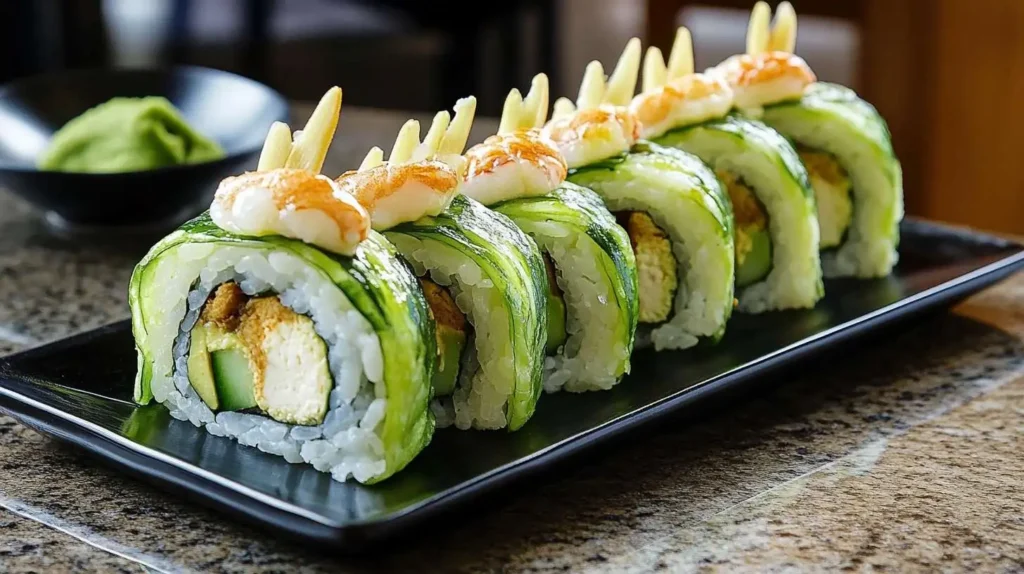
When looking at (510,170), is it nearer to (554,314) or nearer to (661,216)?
(554,314)

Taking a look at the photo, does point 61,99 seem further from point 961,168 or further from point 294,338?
point 961,168

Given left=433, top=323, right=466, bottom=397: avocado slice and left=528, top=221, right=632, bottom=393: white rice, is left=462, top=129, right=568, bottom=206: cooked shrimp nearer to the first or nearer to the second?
left=528, top=221, right=632, bottom=393: white rice

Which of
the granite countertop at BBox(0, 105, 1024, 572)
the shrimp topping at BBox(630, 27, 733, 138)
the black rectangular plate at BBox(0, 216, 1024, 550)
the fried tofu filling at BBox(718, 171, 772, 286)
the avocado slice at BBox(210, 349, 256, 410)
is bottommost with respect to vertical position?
the granite countertop at BBox(0, 105, 1024, 572)

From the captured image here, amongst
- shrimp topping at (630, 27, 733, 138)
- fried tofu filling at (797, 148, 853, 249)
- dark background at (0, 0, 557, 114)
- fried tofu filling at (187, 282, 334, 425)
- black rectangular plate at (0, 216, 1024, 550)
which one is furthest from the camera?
dark background at (0, 0, 557, 114)

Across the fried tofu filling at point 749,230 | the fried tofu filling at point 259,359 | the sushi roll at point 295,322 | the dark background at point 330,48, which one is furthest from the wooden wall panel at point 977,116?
the fried tofu filling at point 259,359

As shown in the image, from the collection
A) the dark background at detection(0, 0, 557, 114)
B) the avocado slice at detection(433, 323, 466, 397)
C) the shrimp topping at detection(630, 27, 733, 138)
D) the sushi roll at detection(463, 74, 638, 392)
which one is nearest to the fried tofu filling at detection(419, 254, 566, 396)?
the avocado slice at detection(433, 323, 466, 397)

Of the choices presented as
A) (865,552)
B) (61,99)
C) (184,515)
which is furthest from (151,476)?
(61,99)

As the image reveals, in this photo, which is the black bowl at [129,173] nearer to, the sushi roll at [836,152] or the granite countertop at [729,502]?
the granite countertop at [729,502]
